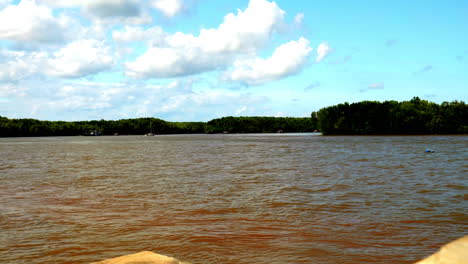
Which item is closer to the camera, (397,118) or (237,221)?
(237,221)

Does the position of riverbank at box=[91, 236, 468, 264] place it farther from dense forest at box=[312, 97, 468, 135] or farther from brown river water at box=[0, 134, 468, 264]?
dense forest at box=[312, 97, 468, 135]

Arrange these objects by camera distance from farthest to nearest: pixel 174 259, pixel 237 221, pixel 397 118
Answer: pixel 397 118 → pixel 237 221 → pixel 174 259

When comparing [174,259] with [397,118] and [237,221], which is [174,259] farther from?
[397,118]

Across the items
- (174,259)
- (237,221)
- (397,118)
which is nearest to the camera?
(174,259)

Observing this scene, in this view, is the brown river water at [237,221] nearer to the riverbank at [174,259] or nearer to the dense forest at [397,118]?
the riverbank at [174,259]

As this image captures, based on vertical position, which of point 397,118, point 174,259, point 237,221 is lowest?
point 237,221

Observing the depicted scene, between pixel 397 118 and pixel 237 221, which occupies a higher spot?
pixel 397 118

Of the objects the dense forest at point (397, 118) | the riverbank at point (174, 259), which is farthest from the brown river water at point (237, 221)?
the dense forest at point (397, 118)

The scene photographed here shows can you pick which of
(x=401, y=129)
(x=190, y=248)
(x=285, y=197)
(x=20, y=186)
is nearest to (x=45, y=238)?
(x=190, y=248)

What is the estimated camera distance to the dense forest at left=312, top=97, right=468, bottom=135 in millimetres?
132000

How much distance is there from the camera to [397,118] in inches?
5266

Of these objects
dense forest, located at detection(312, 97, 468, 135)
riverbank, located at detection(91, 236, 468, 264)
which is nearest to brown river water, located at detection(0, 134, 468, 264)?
riverbank, located at detection(91, 236, 468, 264)

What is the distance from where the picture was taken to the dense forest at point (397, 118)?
433ft

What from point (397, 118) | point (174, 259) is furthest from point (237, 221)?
point (397, 118)
